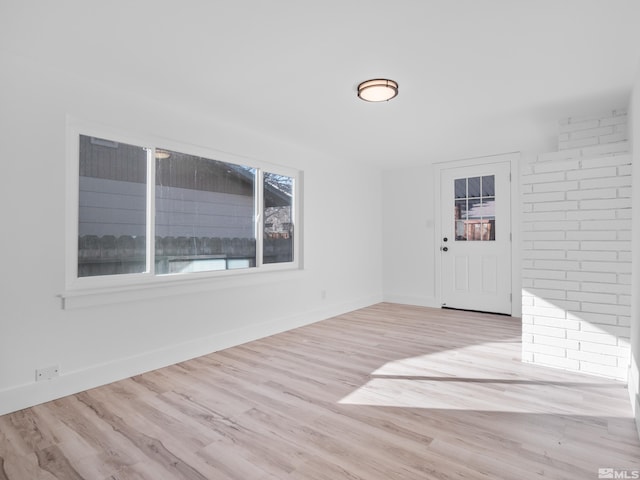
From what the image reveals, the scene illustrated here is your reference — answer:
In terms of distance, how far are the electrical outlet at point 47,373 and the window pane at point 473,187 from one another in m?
5.44

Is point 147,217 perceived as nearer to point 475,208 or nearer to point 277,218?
point 277,218

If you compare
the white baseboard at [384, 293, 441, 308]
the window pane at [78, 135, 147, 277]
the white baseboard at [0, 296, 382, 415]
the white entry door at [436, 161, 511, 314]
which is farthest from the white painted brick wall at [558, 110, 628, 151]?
the window pane at [78, 135, 147, 277]

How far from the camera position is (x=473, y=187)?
5.59 meters

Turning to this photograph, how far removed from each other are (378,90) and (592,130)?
2340 millimetres

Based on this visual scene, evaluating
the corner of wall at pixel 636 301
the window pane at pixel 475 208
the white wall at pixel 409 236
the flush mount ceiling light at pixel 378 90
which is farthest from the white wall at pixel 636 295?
the white wall at pixel 409 236

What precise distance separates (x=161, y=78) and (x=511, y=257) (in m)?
4.94

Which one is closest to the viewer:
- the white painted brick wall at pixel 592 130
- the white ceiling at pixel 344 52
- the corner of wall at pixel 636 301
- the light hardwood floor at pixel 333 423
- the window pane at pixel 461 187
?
the light hardwood floor at pixel 333 423

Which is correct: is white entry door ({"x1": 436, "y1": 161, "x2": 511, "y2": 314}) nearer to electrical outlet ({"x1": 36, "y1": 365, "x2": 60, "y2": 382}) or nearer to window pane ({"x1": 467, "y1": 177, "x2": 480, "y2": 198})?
window pane ({"x1": 467, "y1": 177, "x2": 480, "y2": 198})

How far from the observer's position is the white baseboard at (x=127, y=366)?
7.72 ft

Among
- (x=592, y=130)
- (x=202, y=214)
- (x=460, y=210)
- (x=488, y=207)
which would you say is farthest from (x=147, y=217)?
(x=488, y=207)

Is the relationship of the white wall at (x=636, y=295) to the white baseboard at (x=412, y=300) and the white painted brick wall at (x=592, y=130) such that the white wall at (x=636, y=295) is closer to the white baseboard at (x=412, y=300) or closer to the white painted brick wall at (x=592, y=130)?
the white painted brick wall at (x=592, y=130)

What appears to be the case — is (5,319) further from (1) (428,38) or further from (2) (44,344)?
(1) (428,38)

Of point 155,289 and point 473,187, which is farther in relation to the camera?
point 473,187

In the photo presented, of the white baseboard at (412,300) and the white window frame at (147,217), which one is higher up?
the white window frame at (147,217)
